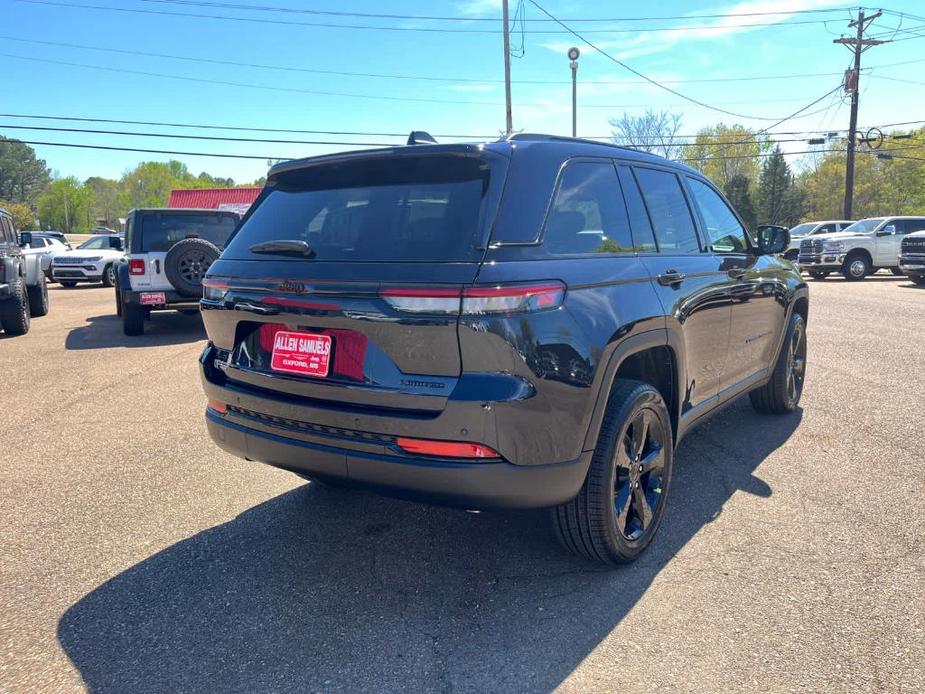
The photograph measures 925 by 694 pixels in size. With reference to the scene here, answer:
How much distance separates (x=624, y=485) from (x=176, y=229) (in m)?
9.37

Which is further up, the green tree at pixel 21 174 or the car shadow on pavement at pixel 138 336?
the green tree at pixel 21 174

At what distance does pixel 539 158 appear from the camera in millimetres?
2902

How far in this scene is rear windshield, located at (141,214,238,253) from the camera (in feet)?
34.5

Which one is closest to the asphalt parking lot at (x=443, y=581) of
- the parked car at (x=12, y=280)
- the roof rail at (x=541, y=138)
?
the roof rail at (x=541, y=138)

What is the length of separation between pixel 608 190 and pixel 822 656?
6.89 feet

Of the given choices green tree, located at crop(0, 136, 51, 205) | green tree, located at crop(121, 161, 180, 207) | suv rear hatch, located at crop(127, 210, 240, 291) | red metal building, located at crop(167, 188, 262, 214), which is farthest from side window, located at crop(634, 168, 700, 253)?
green tree, located at crop(121, 161, 180, 207)

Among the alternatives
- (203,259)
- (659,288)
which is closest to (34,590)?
(659,288)

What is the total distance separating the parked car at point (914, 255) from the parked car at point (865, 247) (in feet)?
8.65

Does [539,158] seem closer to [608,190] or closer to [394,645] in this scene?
[608,190]

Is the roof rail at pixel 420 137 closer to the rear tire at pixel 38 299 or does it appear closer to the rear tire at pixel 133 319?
the rear tire at pixel 133 319

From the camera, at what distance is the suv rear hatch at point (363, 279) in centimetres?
256

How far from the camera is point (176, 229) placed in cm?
1070

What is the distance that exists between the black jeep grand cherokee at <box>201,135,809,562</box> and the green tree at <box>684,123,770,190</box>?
215ft

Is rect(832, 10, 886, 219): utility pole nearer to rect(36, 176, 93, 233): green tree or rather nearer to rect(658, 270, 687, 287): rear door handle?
rect(658, 270, 687, 287): rear door handle
